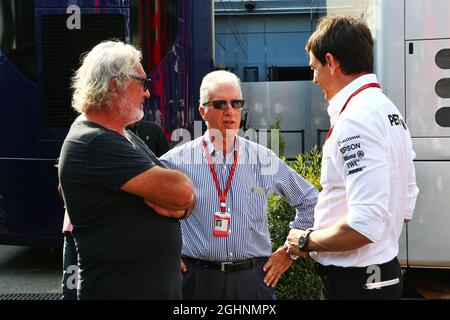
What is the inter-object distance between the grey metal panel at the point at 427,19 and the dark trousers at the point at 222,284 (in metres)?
3.17

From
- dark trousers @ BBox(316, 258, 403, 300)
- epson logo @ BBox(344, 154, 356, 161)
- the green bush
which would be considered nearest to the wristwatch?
dark trousers @ BBox(316, 258, 403, 300)

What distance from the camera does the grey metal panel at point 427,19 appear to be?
4996 mm

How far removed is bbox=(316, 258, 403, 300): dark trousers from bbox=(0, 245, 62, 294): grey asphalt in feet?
12.8

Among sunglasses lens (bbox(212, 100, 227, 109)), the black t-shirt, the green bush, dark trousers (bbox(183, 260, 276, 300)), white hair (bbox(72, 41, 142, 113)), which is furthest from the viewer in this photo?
the green bush

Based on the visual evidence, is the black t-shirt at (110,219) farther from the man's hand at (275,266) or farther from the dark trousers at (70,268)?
the dark trousers at (70,268)

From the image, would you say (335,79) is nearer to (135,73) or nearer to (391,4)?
(135,73)

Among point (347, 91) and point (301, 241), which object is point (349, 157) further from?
point (301, 241)

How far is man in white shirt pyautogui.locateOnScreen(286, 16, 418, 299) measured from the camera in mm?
1992

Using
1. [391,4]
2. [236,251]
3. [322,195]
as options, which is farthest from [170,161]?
[391,4]

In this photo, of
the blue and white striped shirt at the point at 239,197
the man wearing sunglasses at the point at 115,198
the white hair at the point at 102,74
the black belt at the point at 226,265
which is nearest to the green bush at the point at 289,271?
the blue and white striped shirt at the point at 239,197

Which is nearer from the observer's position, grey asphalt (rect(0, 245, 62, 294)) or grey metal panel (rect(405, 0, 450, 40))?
grey metal panel (rect(405, 0, 450, 40))

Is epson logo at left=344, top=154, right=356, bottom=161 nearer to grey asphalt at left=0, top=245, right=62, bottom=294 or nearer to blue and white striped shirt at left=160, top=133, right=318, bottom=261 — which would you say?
blue and white striped shirt at left=160, top=133, right=318, bottom=261

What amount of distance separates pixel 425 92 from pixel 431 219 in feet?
3.58

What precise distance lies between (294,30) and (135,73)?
17073 mm
